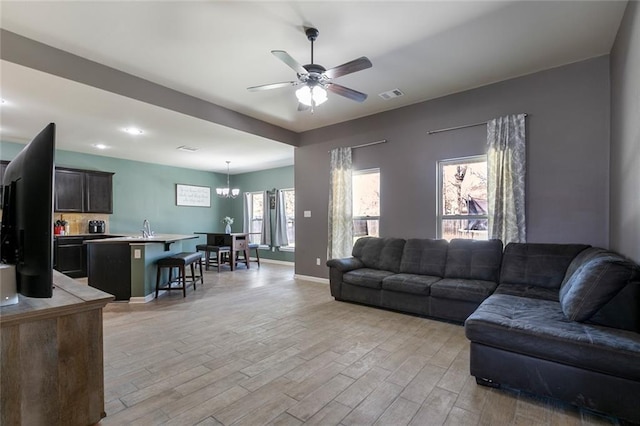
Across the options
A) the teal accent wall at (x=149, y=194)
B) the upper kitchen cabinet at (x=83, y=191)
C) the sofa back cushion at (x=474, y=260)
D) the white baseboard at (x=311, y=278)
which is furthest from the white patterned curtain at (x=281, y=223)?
the sofa back cushion at (x=474, y=260)

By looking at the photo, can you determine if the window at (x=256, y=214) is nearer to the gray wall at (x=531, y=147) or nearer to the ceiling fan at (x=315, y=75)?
the gray wall at (x=531, y=147)

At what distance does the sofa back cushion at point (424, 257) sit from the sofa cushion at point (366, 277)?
30 centimetres

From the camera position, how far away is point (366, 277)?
13.0 feet

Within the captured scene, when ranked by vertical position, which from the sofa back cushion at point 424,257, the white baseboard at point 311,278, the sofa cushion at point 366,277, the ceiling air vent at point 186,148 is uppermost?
the ceiling air vent at point 186,148

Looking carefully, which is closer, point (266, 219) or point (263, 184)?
point (266, 219)

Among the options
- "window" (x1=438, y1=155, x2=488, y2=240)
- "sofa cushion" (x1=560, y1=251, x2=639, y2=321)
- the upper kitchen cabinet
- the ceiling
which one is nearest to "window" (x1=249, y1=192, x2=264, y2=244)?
the upper kitchen cabinet

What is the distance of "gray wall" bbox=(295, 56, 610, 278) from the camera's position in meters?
3.26

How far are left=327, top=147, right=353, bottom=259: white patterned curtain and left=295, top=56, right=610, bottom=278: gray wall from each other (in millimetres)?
231

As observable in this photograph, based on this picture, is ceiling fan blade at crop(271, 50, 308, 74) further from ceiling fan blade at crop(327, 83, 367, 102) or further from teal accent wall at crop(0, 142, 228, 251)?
teal accent wall at crop(0, 142, 228, 251)

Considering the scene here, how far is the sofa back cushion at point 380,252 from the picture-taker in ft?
14.0

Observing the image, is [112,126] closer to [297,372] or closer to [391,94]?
[391,94]

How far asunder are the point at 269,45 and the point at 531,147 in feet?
10.8

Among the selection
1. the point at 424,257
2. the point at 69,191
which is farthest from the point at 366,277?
the point at 69,191

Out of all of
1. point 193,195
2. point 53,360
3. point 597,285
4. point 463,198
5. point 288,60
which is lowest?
point 53,360
